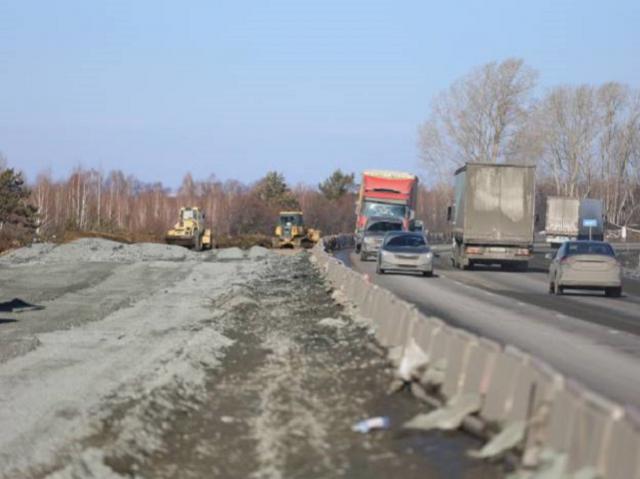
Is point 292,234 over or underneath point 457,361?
underneath

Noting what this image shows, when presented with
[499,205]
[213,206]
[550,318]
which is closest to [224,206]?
[213,206]

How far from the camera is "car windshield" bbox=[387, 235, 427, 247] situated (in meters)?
41.3

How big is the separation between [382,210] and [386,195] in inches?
33.1

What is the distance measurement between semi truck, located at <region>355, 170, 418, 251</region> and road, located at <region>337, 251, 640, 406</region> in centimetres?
1330

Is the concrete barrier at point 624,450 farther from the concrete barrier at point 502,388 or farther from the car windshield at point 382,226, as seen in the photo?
the car windshield at point 382,226

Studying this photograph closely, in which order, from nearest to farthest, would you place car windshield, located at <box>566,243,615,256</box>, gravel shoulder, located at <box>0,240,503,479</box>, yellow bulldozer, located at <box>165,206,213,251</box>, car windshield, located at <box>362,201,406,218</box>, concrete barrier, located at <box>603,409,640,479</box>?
concrete barrier, located at <box>603,409,640,479</box> < gravel shoulder, located at <box>0,240,503,479</box> < car windshield, located at <box>566,243,615,256</box> < car windshield, located at <box>362,201,406,218</box> < yellow bulldozer, located at <box>165,206,213,251</box>

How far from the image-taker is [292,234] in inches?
3000

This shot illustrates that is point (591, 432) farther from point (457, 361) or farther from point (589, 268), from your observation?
point (589, 268)

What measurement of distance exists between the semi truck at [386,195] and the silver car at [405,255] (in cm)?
1446

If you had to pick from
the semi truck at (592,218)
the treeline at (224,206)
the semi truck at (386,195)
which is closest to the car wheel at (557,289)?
the semi truck at (386,195)

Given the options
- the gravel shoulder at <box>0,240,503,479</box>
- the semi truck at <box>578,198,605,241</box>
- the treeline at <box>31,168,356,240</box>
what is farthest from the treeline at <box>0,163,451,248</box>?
the gravel shoulder at <box>0,240,503,479</box>

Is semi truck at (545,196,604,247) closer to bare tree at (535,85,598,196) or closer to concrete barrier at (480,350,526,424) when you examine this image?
bare tree at (535,85,598,196)

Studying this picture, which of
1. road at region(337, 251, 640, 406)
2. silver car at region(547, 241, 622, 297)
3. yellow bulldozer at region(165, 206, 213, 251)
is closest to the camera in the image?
road at region(337, 251, 640, 406)

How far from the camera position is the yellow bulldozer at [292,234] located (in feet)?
249
